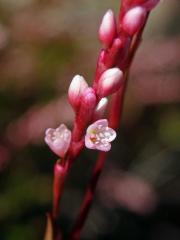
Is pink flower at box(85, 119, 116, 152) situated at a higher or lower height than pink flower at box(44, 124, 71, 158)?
lower

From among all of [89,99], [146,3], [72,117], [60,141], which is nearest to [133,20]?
[146,3]

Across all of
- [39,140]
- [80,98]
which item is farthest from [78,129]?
[39,140]

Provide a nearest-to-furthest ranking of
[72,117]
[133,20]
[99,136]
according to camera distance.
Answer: [133,20] → [99,136] → [72,117]

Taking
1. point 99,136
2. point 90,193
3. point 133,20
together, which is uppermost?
point 133,20

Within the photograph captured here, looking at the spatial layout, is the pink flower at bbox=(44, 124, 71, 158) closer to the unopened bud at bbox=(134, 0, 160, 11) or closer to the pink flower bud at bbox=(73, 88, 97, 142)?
the pink flower bud at bbox=(73, 88, 97, 142)

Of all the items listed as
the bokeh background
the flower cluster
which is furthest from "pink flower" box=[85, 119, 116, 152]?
the bokeh background

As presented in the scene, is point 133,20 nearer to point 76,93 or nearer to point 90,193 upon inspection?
point 76,93

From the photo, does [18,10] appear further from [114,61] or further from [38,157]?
[114,61]

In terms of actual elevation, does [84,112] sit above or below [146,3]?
below
